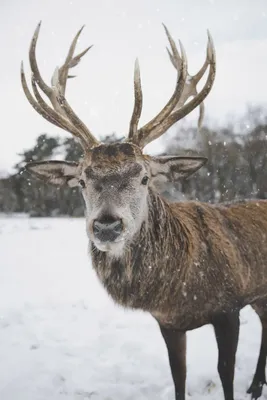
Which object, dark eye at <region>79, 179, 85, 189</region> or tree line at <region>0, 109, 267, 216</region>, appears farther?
tree line at <region>0, 109, 267, 216</region>

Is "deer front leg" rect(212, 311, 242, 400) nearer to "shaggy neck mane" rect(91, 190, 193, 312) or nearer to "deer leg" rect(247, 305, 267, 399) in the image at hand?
"shaggy neck mane" rect(91, 190, 193, 312)

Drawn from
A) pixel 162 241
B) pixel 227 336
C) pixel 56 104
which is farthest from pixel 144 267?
pixel 56 104

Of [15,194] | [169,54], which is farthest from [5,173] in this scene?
[169,54]

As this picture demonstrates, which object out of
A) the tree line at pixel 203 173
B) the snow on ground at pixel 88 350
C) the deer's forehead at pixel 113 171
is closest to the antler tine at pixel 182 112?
the deer's forehead at pixel 113 171

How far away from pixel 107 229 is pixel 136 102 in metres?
1.38

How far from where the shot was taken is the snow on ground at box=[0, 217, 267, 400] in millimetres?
4137

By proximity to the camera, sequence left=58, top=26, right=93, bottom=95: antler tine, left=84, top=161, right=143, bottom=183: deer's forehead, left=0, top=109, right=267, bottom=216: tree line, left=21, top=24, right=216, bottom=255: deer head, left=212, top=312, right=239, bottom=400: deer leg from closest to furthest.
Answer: left=21, top=24, right=216, bottom=255: deer head
left=84, top=161, right=143, bottom=183: deer's forehead
left=212, top=312, right=239, bottom=400: deer leg
left=58, top=26, right=93, bottom=95: antler tine
left=0, top=109, right=267, bottom=216: tree line

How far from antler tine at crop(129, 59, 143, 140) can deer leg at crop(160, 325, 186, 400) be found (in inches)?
68.2

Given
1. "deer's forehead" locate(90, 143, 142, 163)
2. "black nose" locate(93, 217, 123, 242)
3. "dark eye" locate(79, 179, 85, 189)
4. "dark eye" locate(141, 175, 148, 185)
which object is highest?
"deer's forehead" locate(90, 143, 142, 163)

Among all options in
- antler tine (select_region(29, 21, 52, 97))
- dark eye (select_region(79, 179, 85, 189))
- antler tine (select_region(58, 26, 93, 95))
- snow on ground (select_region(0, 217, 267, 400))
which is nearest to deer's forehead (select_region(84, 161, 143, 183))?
dark eye (select_region(79, 179, 85, 189))

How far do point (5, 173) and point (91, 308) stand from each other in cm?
3909

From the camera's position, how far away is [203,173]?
3291 cm

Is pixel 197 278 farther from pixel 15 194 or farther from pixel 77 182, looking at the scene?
pixel 15 194

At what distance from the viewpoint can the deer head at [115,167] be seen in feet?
9.63
